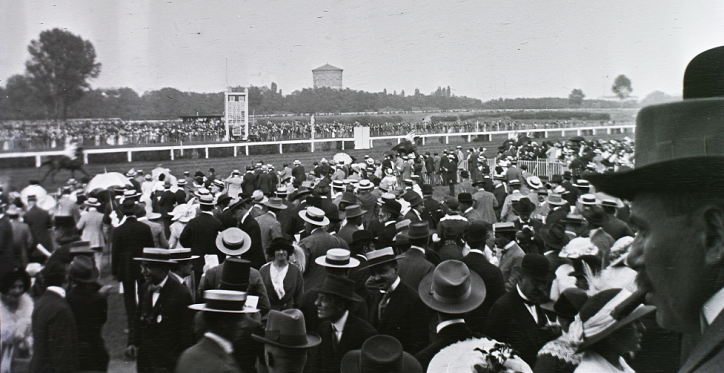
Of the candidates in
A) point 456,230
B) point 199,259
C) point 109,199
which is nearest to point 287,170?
point 109,199

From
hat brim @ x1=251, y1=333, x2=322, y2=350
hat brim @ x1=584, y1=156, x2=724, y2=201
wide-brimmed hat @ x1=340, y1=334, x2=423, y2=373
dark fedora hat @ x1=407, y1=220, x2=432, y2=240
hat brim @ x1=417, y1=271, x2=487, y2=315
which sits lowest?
hat brim @ x1=251, y1=333, x2=322, y2=350

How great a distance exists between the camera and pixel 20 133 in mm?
3068

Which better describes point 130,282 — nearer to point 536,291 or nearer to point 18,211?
point 18,211

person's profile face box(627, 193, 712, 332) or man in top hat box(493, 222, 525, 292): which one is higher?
person's profile face box(627, 193, 712, 332)

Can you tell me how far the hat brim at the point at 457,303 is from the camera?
2809 mm

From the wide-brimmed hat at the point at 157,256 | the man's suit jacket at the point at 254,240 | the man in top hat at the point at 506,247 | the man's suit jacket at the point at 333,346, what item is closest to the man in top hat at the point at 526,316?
the man's suit jacket at the point at 333,346

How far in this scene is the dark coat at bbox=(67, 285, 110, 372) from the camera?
131 inches

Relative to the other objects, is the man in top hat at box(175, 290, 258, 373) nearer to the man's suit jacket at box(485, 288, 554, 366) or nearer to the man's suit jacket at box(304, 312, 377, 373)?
the man's suit jacket at box(304, 312, 377, 373)

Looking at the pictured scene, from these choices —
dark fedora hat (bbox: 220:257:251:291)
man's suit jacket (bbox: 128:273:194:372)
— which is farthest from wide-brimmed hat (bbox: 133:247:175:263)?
dark fedora hat (bbox: 220:257:251:291)

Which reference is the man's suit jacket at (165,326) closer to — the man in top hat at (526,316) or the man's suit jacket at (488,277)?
the man in top hat at (526,316)

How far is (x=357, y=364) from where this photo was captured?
8.60 ft

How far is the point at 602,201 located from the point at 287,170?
1118 centimetres

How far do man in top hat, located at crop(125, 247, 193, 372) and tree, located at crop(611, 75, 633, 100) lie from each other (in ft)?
11.1

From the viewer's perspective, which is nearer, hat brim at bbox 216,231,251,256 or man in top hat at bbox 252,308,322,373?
man in top hat at bbox 252,308,322,373
